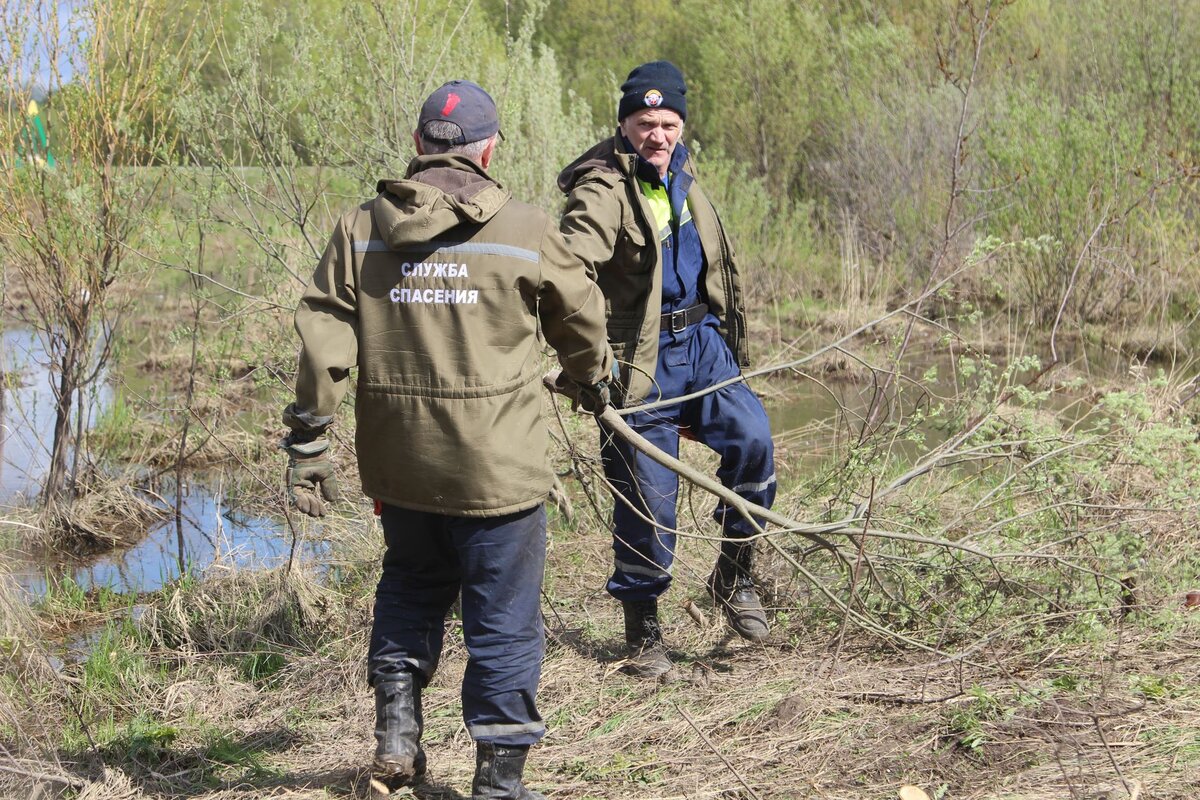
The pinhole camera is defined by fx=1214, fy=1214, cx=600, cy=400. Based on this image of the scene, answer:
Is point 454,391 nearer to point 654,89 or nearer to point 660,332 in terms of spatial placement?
point 660,332

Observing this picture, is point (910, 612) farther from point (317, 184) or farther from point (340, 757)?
point (317, 184)

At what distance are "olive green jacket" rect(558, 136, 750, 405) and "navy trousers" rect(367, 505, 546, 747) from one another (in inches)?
37.8

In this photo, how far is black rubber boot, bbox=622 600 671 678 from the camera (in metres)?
4.02

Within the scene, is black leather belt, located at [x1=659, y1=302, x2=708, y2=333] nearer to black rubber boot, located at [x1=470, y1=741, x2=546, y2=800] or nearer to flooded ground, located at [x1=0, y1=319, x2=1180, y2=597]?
flooded ground, located at [x1=0, y1=319, x2=1180, y2=597]

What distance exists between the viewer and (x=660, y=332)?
13.0 ft

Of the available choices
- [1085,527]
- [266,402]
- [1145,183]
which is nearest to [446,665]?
[1085,527]

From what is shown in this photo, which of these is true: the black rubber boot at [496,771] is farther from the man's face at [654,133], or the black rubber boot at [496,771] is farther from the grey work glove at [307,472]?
the man's face at [654,133]

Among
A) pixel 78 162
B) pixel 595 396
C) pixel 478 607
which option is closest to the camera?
pixel 478 607

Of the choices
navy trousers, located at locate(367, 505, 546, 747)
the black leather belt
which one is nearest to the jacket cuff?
navy trousers, located at locate(367, 505, 546, 747)

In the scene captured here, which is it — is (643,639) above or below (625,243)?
below

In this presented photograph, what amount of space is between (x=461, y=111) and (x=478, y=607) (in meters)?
1.20

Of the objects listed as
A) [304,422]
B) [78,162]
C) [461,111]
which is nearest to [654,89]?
[461,111]

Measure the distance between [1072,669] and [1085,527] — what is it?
0.74m

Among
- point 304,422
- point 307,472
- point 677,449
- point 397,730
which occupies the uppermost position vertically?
point 304,422
